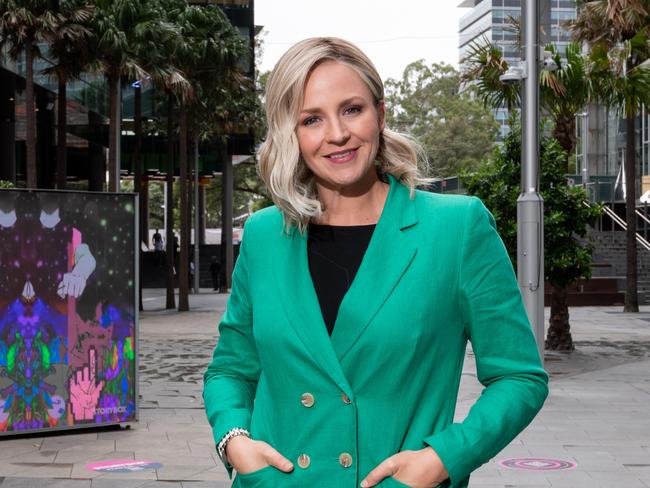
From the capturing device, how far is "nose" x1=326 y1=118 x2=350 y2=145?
2.42 meters

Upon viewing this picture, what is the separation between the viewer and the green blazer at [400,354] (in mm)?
2268

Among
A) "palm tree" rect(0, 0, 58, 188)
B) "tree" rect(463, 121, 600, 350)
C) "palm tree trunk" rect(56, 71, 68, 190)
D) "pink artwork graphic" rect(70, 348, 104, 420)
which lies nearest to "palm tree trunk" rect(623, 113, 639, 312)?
"tree" rect(463, 121, 600, 350)

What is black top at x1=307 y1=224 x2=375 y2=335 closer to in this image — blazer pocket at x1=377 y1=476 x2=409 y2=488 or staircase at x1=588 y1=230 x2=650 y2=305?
blazer pocket at x1=377 y1=476 x2=409 y2=488

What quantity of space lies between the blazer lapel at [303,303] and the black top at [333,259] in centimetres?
3

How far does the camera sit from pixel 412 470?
7.34ft

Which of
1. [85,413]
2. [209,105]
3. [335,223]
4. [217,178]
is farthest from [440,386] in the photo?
[217,178]

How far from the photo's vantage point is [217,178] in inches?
3189

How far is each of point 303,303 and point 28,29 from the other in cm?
2658

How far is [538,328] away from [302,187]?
1131 centimetres

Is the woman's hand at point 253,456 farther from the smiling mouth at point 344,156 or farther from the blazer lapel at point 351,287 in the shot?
the smiling mouth at point 344,156

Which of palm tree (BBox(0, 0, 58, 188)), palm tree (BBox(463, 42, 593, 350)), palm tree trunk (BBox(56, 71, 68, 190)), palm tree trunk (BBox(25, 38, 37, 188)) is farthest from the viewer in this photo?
palm tree trunk (BBox(56, 71, 68, 190))

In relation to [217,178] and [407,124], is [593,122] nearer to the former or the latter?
[407,124]

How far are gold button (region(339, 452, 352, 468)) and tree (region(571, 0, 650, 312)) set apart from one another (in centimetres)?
1713

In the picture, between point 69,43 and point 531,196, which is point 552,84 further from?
point 69,43
